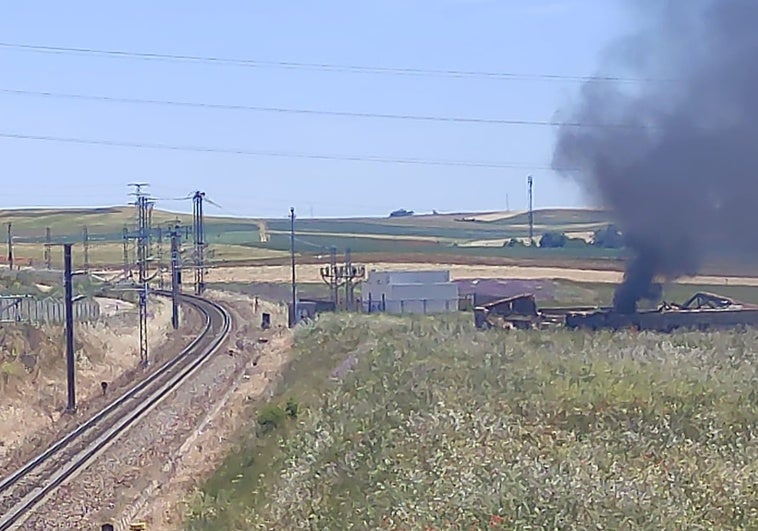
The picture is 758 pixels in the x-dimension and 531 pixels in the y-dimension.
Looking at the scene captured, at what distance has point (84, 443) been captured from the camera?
89.1 feet

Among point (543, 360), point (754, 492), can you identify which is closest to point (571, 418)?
point (754, 492)

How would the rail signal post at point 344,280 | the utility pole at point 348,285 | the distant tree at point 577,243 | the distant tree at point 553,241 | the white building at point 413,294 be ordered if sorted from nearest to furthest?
the white building at point 413,294 → the utility pole at point 348,285 → the rail signal post at point 344,280 → the distant tree at point 577,243 → the distant tree at point 553,241

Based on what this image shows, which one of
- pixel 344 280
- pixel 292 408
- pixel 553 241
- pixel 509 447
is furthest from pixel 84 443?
pixel 553 241

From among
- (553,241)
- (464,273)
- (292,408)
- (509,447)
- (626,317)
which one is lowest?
(464,273)

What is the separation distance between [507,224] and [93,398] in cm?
13229

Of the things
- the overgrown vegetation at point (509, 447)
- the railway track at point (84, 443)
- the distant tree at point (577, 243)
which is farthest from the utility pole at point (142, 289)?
the distant tree at point (577, 243)

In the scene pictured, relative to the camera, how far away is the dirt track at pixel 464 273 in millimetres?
73031

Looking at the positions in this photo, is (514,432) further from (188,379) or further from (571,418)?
(188,379)

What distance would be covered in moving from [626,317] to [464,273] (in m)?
43.1

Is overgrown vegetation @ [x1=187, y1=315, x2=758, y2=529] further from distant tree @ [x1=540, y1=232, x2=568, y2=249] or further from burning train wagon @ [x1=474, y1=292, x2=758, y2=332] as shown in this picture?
distant tree @ [x1=540, y1=232, x2=568, y2=249]

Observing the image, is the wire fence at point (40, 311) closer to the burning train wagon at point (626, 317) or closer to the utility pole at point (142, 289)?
the utility pole at point (142, 289)

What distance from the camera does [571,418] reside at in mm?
17047

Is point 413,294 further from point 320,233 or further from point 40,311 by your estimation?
point 320,233

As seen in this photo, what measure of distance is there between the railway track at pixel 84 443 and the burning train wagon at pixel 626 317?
1048cm
